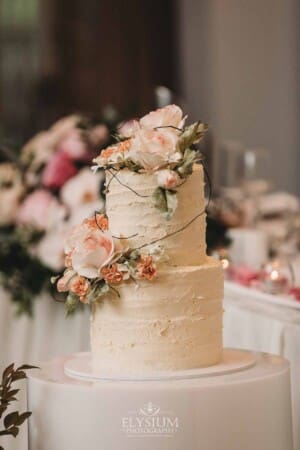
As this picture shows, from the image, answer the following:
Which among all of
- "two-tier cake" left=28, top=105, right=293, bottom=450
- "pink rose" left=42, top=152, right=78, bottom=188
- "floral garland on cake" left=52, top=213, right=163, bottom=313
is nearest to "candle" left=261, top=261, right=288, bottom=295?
"two-tier cake" left=28, top=105, right=293, bottom=450

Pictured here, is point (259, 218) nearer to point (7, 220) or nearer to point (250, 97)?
point (7, 220)

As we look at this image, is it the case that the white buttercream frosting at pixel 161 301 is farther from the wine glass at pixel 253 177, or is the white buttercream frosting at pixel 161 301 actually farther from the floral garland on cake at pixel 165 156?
the wine glass at pixel 253 177

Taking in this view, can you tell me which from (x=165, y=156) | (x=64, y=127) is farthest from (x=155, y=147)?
(x=64, y=127)

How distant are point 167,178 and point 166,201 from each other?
2.1 inches

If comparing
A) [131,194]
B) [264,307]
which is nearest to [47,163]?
[264,307]

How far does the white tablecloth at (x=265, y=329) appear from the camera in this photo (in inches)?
110

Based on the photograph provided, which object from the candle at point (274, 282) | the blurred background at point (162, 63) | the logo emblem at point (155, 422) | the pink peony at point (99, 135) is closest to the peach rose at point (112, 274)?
the logo emblem at point (155, 422)

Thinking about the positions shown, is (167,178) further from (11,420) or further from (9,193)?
(9,193)

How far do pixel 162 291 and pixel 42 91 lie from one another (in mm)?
7665

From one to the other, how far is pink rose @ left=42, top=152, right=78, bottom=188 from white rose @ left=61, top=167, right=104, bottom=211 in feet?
0.23

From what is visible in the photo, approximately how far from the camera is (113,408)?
7.03 feet

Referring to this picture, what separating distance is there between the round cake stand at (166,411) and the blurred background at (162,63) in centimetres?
718

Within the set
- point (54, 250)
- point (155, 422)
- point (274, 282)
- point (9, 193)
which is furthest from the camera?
point (9, 193)

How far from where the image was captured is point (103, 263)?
2.25m
